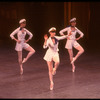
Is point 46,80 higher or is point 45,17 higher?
point 46,80

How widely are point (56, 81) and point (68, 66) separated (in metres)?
3.25

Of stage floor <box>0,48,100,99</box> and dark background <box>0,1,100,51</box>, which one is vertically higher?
stage floor <box>0,48,100,99</box>

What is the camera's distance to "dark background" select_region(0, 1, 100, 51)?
26500 mm

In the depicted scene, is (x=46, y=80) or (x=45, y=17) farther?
(x=45, y=17)

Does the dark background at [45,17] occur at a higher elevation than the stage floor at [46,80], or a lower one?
lower

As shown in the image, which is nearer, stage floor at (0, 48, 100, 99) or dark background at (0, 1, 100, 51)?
stage floor at (0, 48, 100, 99)

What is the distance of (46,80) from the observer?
11.6m

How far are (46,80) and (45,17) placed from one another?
26946 millimetres

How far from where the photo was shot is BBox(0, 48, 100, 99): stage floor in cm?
962

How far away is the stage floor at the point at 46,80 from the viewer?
962 cm

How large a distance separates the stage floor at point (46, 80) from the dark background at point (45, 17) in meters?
9.99

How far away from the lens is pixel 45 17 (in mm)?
38125

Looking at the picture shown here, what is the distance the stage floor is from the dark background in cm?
999

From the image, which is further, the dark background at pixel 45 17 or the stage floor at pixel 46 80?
the dark background at pixel 45 17
